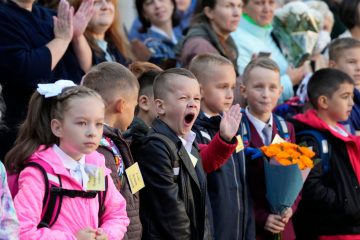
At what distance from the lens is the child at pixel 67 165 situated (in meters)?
4.85

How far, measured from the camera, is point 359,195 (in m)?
7.27

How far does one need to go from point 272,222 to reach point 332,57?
2.40 m

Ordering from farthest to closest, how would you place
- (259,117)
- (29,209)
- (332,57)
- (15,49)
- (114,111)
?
1. (332,57)
2. (259,117)
3. (15,49)
4. (114,111)
5. (29,209)

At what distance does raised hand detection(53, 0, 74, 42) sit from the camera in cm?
670

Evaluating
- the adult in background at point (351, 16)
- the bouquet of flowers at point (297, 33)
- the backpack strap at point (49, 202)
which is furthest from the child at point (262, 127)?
the adult in background at point (351, 16)

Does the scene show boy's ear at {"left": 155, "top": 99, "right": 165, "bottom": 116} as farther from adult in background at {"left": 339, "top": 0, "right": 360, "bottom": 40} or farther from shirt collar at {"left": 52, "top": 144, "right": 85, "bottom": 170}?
adult in background at {"left": 339, "top": 0, "right": 360, "bottom": 40}

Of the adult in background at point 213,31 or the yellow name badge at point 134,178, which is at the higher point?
the adult in background at point 213,31

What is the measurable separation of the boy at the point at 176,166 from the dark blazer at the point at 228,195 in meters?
0.29

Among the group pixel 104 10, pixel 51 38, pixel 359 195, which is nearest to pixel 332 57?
pixel 359 195

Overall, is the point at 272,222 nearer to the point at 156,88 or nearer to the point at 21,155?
the point at 156,88

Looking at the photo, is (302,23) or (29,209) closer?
(29,209)

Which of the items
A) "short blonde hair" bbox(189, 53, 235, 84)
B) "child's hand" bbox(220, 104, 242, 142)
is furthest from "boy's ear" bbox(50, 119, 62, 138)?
"short blonde hair" bbox(189, 53, 235, 84)

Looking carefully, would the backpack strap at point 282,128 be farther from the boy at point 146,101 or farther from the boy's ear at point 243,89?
the boy at point 146,101

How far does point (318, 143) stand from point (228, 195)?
1279mm
